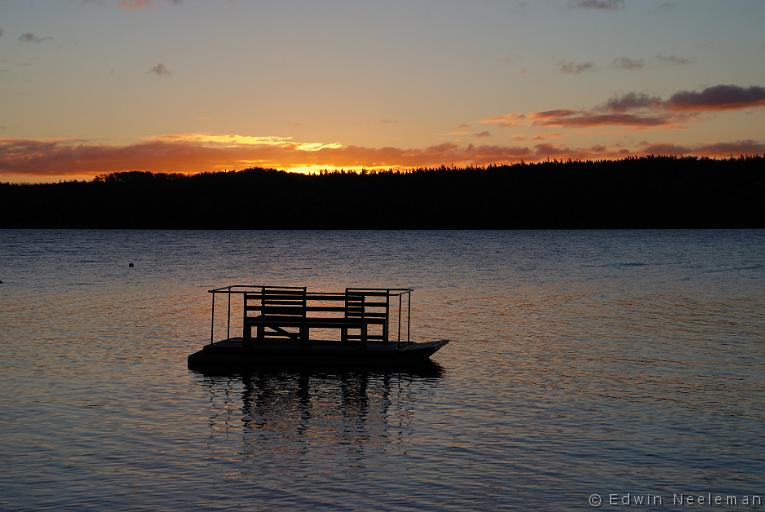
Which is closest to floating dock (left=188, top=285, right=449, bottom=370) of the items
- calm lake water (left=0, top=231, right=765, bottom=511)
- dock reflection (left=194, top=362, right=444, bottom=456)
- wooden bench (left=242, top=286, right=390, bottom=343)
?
wooden bench (left=242, top=286, right=390, bottom=343)

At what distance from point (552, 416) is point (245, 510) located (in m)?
9.81

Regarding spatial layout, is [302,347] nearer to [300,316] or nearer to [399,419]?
[300,316]

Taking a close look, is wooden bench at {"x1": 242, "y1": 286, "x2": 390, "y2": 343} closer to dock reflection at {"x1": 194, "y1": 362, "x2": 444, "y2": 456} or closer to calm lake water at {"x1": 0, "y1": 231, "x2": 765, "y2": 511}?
dock reflection at {"x1": 194, "y1": 362, "x2": 444, "y2": 456}

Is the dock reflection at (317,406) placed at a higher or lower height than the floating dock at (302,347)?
lower

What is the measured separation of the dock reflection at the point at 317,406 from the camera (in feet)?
63.7

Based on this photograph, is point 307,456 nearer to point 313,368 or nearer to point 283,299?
point 313,368

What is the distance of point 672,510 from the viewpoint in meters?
14.8

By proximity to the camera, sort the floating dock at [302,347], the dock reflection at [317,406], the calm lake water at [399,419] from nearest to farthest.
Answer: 1. the calm lake water at [399,419]
2. the dock reflection at [317,406]
3. the floating dock at [302,347]

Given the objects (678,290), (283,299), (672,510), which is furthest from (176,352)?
(678,290)

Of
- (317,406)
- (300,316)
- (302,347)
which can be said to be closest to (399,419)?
(317,406)

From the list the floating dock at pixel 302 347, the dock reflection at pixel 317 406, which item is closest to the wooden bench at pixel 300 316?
the floating dock at pixel 302 347

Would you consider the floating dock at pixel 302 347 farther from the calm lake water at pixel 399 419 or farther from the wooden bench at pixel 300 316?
the calm lake water at pixel 399 419

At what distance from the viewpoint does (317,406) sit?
23078 millimetres

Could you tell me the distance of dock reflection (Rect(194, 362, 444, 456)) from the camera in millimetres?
19406
